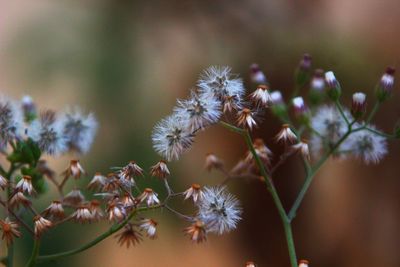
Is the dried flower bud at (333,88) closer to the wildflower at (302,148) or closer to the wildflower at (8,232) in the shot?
the wildflower at (302,148)

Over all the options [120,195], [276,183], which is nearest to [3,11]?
[276,183]

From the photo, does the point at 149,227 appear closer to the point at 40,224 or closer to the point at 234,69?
the point at 40,224

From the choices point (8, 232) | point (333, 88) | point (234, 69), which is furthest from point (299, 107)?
point (234, 69)

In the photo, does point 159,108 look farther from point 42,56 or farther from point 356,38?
point 356,38

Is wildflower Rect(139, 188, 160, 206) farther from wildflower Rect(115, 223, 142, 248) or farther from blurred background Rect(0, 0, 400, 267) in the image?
blurred background Rect(0, 0, 400, 267)

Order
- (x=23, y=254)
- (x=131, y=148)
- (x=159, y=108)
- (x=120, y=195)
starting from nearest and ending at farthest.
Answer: (x=120, y=195) → (x=23, y=254) → (x=131, y=148) → (x=159, y=108)

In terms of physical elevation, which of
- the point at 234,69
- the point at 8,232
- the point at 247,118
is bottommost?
the point at 8,232
